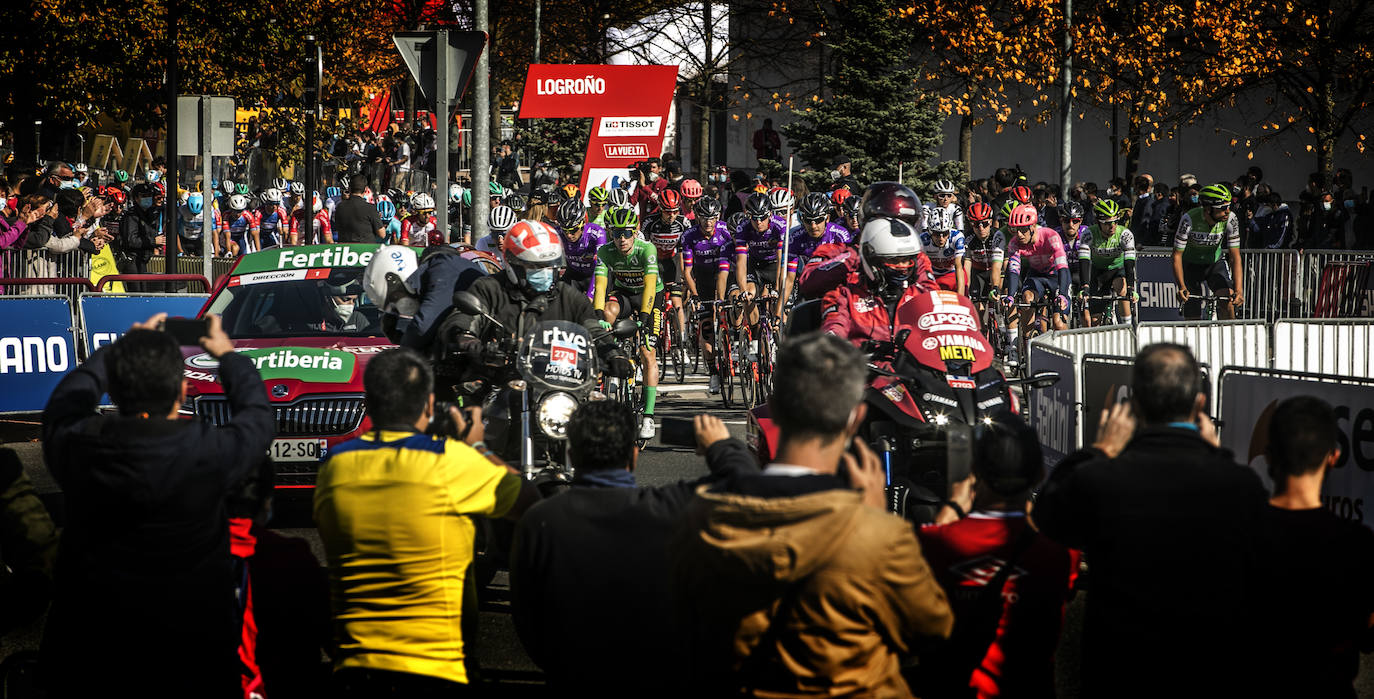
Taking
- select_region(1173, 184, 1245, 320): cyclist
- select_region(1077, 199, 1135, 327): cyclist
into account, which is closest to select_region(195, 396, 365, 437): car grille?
select_region(1077, 199, 1135, 327): cyclist

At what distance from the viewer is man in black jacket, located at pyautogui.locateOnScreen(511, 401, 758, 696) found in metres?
4.58

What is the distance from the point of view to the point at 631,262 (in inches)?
570

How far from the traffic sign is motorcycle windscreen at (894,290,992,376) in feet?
21.9

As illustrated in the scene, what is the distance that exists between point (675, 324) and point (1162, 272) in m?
7.58

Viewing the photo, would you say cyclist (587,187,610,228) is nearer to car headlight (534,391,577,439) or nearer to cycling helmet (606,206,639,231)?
cycling helmet (606,206,639,231)

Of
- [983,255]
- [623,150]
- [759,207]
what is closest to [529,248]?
[759,207]

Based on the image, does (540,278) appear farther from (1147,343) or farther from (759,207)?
(759,207)

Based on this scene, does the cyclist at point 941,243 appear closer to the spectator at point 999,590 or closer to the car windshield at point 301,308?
the car windshield at point 301,308

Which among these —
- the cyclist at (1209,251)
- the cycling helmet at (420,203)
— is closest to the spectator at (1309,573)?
the cyclist at (1209,251)

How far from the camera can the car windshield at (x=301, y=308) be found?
10508 millimetres

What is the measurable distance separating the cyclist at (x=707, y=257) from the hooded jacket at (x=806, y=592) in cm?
1287

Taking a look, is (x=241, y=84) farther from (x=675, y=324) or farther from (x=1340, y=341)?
(x=1340, y=341)

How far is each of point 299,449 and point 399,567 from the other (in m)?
4.73

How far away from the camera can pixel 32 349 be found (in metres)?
13.8
